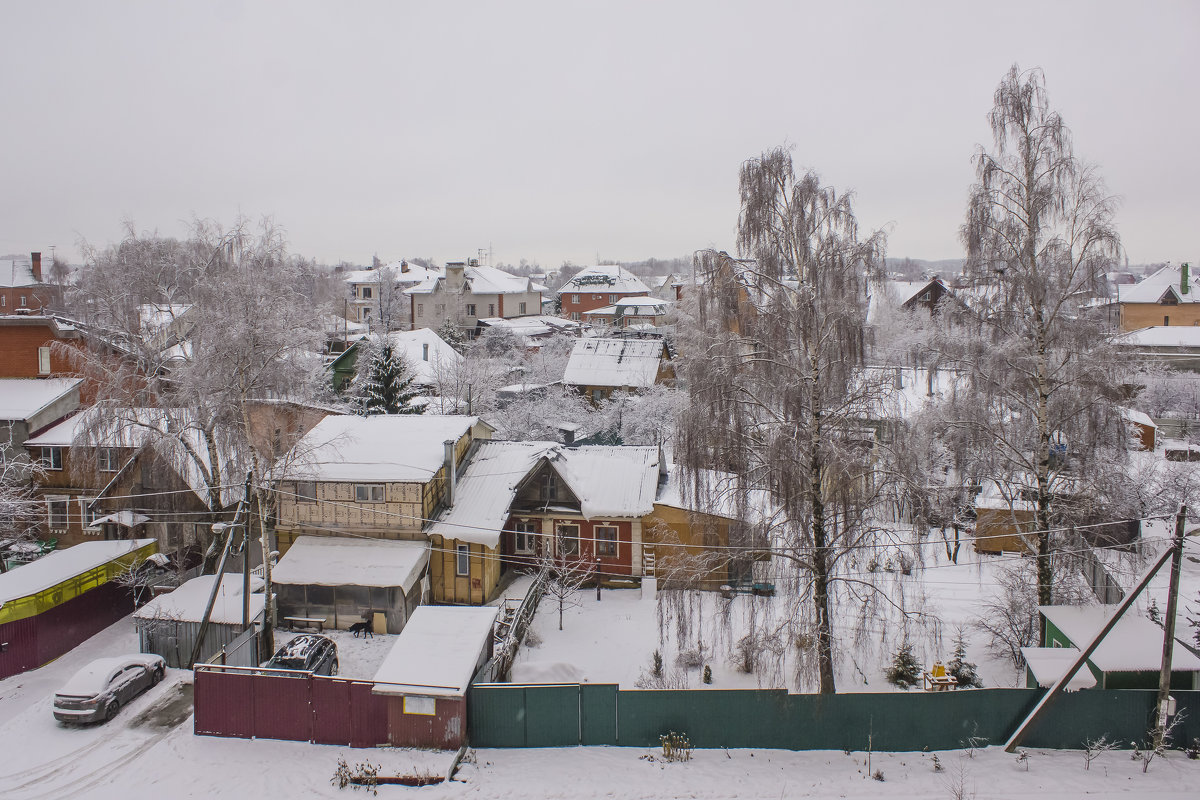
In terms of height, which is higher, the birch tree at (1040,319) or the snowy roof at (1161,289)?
the snowy roof at (1161,289)

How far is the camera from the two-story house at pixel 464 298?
7406cm

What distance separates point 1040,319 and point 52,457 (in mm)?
30725

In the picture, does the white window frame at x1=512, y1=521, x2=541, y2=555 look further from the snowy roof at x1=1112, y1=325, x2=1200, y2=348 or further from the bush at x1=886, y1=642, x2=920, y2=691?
the snowy roof at x1=1112, y1=325, x2=1200, y2=348

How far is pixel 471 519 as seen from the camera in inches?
907

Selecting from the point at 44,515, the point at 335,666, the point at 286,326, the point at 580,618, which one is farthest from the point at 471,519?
the point at 44,515

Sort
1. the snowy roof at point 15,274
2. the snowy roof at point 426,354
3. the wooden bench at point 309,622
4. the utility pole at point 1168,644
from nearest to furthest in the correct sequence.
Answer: the utility pole at point 1168,644 → the wooden bench at point 309,622 → the snowy roof at point 426,354 → the snowy roof at point 15,274

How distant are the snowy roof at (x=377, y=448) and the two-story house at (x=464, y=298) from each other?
151ft

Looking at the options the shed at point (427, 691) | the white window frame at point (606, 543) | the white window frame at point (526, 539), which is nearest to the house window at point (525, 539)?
the white window frame at point (526, 539)

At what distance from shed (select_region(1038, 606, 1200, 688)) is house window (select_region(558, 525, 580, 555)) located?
1371cm

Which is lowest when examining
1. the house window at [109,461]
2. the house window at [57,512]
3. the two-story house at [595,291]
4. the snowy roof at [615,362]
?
the house window at [57,512]

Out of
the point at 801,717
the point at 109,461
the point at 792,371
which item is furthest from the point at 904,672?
the point at 109,461

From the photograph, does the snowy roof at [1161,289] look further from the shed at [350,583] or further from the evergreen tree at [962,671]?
the shed at [350,583]

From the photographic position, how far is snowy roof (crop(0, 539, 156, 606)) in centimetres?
1911

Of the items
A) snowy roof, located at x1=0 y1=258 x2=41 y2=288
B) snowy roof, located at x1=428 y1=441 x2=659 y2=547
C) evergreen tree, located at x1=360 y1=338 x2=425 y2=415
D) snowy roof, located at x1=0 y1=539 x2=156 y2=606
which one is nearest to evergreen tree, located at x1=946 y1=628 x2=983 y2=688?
snowy roof, located at x1=428 y1=441 x2=659 y2=547
